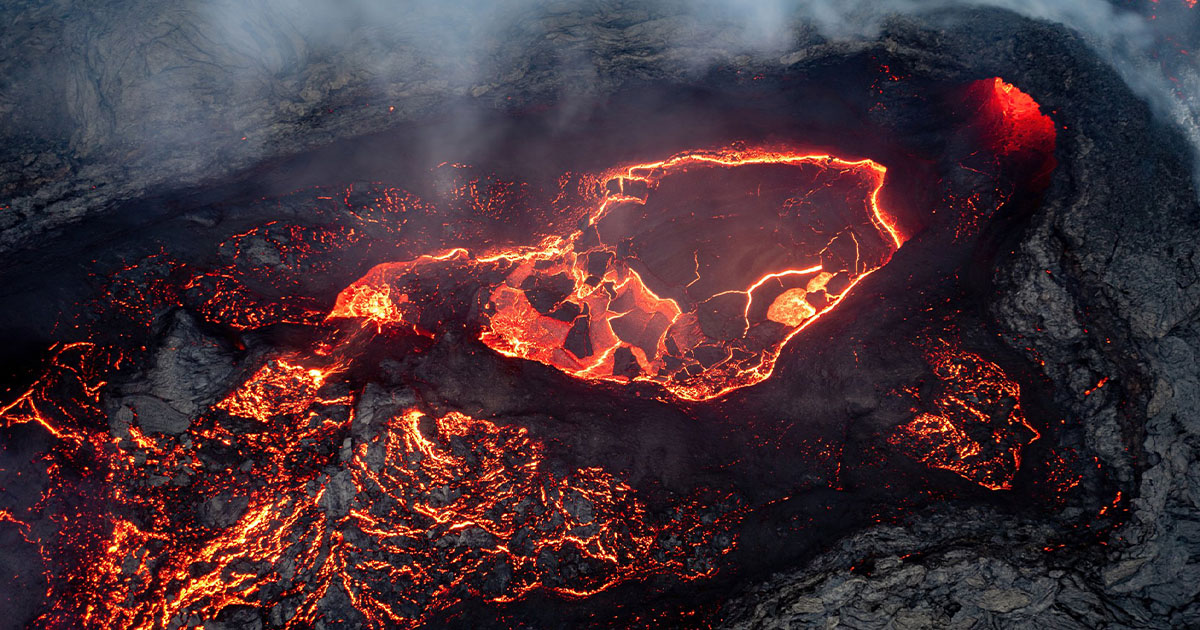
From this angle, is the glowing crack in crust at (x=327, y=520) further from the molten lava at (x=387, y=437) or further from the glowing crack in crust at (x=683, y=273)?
the glowing crack in crust at (x=683, y=273)

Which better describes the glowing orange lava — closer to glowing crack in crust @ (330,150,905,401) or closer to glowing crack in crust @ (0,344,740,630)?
glowing crack in crust @ (330,150,905,401)

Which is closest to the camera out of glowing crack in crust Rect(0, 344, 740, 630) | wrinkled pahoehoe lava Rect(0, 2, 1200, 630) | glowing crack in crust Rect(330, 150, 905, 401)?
wrinkled pahoehoe lava Rect(0, 2, 1200, 630)

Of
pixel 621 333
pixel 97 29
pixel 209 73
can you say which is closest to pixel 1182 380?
pixel 621 333

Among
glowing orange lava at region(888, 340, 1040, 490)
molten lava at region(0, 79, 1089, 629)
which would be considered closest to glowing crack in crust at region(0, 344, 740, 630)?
molten lava at region(0, 79, 1089, 629)

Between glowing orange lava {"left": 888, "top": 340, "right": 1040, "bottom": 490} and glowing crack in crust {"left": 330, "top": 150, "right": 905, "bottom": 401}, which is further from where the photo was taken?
glowing crack in crust {"left": 330, "top": 150, "right": 905, "bottom": 401}

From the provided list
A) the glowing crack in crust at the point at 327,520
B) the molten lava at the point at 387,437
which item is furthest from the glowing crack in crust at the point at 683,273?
the glowing crack in crust at the point at 327,520

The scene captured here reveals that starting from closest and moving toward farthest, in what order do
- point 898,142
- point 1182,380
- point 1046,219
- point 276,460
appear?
point 1182,380, point 1046,219, point 276,460, point 898,142

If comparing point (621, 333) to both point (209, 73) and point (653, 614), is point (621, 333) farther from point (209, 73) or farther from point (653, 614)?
point (209, 73)
